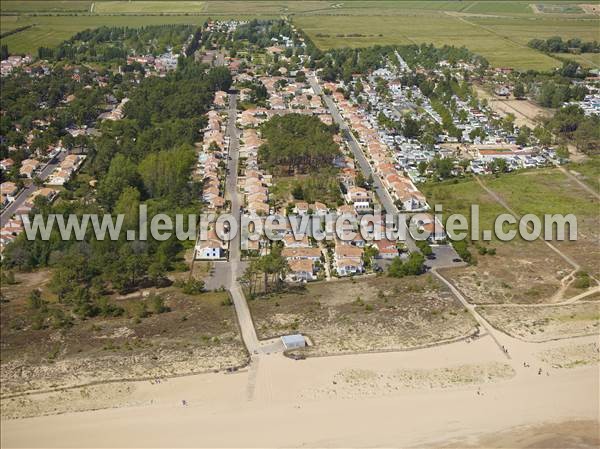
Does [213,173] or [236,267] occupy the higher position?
[213,173]

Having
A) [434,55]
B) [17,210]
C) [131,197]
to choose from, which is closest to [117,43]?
[434,55]

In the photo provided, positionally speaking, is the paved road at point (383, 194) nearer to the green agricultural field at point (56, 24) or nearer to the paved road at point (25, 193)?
the paved road at point (25, 193)

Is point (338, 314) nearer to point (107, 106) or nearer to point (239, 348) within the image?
point (239, 348)

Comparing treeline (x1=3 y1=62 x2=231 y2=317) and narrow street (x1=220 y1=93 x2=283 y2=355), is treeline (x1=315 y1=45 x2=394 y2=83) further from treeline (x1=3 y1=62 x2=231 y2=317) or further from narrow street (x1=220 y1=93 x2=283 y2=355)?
narrow street (x1=220 y1=93 x2=283 y2=355)

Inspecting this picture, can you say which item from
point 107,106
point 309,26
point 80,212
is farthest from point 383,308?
point 309,26

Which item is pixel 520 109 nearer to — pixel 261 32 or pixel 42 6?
pixel 261 32
